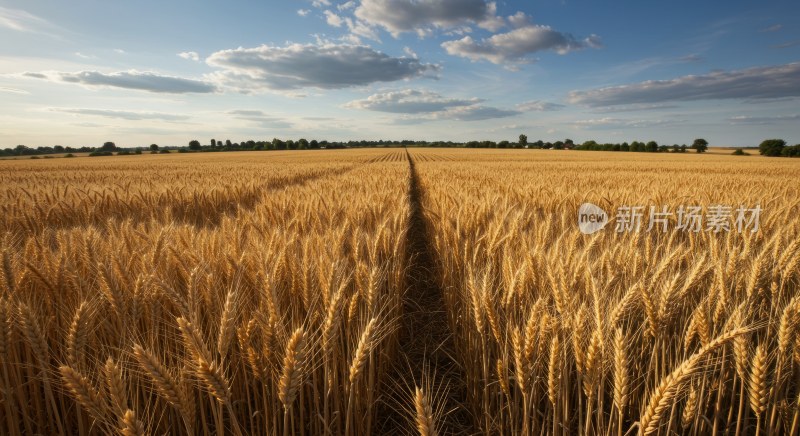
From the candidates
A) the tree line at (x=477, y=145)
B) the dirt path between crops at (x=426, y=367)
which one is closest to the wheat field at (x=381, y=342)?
the dirt path between crops at (x=426, y=367)

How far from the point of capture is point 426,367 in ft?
7.48

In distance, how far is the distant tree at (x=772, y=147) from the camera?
54.8 metres

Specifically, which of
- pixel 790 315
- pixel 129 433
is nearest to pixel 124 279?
pixel 129 433

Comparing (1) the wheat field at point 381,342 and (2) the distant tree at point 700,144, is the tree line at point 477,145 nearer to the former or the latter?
(2) the distant tree at point 700,144

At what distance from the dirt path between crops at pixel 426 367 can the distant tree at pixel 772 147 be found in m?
77.8

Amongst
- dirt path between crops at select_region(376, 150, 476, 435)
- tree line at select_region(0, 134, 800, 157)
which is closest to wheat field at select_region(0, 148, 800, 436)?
dirt path between crops at select_region(376, 150, 476, 435)

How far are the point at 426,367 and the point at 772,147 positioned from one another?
81.9 metres

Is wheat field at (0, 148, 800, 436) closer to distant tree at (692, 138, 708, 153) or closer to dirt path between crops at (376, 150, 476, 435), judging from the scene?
dirt path between crops at (376, 150, 476, 435)

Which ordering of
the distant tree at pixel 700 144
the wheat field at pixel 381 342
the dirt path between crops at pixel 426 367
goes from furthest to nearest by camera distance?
1. the distant tree at pixel 700 144
2. the dirt path between crops at pixel 426 367
3. the wheat field at pixel 381 342

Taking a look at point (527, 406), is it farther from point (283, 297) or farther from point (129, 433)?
point (283, 297)

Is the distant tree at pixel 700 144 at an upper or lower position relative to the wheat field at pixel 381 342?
upper

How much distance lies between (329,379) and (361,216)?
2445 mm

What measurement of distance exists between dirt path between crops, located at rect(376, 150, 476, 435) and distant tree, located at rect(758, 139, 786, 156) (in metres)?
77.8

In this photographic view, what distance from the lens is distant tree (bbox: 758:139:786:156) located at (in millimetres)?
54791
